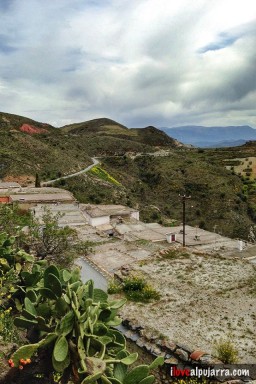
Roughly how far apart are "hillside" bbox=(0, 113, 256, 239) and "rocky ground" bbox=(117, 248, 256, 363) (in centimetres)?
3198

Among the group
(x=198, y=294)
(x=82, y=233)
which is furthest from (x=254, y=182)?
(x=198, y=294)

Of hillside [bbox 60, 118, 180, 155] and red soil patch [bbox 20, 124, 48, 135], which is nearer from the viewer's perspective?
red soil patch [bbox 20, 124, 48, 135]

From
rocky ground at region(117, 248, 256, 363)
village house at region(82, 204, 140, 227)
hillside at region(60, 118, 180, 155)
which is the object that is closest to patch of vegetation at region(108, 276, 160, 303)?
rocky ground at region(117, 248, 256, 363)

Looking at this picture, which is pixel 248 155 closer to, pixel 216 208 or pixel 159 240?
pixel 216 208

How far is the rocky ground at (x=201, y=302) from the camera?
11.2 m

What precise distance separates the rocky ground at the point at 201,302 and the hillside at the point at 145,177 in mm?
31975

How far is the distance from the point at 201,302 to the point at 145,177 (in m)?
72.7

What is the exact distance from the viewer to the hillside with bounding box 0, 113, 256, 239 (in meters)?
60.1

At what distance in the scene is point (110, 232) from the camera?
34969mm

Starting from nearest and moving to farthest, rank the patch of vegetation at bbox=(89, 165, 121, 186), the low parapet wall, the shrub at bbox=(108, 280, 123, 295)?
1. the low parapet wall
2. the shrub at bbox=(108, 280, 123, 295)
3. the patch of vegetation at bbox=(89, 165, 121, 186)

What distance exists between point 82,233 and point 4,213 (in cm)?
1220

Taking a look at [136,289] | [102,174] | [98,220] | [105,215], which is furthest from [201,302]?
[102,174]

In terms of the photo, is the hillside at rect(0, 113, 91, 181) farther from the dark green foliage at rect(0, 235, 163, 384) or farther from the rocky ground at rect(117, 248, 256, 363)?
the dark green foliage at rect(0, 235, 163, 384)

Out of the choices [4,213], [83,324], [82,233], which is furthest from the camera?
[82,233]
